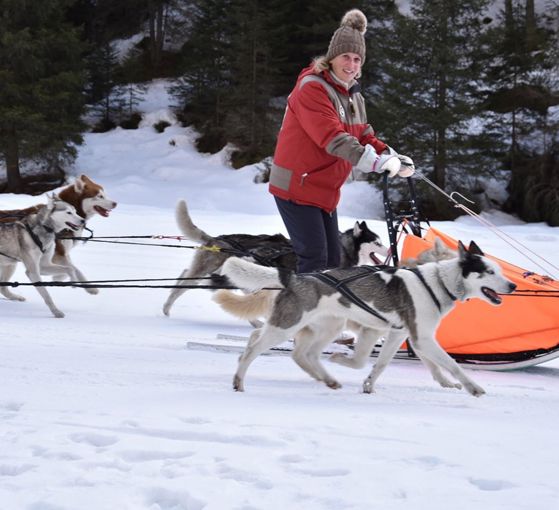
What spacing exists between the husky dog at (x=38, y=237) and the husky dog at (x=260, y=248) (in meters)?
1.06

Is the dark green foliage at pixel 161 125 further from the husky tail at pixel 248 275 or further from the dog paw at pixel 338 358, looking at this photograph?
the husky tail at pixel 248 275

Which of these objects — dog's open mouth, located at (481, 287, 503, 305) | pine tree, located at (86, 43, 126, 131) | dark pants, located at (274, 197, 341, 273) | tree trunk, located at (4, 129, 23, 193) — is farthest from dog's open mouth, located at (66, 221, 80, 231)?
pine tree, located at (86, 43, 126, 131)

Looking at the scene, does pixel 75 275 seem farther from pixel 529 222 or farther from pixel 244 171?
pixel 244 171

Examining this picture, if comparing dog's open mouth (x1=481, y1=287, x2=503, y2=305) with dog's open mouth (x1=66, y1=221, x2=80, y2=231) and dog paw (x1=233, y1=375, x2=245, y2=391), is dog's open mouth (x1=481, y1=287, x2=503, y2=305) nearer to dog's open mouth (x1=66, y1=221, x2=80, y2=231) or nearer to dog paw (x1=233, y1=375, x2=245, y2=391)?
dog paw (x1=233, y1=375, x2=245, y2=391)

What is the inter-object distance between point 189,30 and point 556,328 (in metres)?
22.9

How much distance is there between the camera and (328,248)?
3502 mm

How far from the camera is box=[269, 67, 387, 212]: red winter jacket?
116 inches

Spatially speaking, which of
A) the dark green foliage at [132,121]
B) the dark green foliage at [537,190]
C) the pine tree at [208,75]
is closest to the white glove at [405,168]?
the dark green foliage at [537,190]

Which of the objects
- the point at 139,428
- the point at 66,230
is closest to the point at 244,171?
the point at 66,230

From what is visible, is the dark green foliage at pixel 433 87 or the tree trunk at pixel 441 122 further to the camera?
the dark green foliage at pixel 433 87

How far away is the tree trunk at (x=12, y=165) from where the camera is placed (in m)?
18.4

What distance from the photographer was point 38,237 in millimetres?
5430

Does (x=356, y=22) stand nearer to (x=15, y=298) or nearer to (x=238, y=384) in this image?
(x=238, y=384)

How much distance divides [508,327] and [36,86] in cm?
1773
